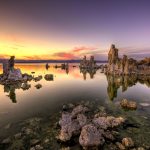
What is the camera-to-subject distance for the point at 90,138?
68.8 ft

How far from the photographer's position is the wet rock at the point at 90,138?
2069 cm

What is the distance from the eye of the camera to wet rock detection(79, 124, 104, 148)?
67.9 feet

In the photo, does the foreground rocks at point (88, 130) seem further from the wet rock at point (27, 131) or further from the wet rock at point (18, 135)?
the wet rock at point (18, 135)

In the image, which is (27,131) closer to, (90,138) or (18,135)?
(18,135)

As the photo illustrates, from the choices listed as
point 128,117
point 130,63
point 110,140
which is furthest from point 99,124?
point 130,63

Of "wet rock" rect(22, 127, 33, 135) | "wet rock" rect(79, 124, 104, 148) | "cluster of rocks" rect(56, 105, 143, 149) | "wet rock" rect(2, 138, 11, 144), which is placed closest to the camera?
"wet rock" rect(79, 124, 104, 148)

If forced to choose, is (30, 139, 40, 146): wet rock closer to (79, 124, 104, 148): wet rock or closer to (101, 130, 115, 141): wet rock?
(79, 124, 104, 148): wet rock

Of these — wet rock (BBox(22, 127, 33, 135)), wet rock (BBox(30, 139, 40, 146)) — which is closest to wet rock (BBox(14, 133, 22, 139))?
wet rock (BBox(22, 127, 33, 135))

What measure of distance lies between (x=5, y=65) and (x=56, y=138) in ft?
218

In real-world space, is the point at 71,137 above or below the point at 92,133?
below

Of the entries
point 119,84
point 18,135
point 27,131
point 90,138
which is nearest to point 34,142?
point 18,135

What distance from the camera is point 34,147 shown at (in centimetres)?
2081

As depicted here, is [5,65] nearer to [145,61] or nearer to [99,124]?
[99,124]

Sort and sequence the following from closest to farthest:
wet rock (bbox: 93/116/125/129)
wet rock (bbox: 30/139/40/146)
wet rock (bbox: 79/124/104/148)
→ wet rock (bbox: 79/124/104/148)
wet rock (bbox: 30/139/40/146)
wet rock (bbox: 93/116/125/129)
